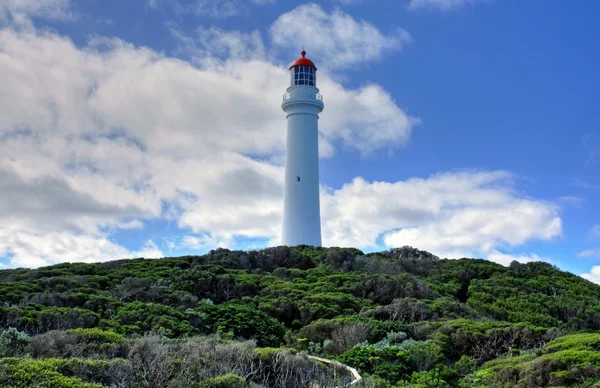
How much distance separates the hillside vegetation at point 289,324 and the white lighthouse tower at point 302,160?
5.86 meters

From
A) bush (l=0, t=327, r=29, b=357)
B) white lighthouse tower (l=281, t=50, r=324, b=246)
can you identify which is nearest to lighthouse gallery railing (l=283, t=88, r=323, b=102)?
white lighthouse tower (l=281, t=50, r=324, b=246)

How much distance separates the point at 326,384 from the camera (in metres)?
8.80

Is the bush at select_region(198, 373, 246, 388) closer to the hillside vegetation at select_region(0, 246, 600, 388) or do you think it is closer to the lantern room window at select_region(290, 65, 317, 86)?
the hillside vegetation at select_region(0, 246, 600, 388)

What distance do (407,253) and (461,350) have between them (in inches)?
572

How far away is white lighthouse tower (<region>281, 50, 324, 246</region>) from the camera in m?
29.8

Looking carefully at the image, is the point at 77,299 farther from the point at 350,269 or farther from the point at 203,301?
the point at 350,269

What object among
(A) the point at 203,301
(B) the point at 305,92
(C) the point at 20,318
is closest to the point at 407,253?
(B) the point at 305,92

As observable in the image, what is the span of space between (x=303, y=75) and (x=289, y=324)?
19107mm

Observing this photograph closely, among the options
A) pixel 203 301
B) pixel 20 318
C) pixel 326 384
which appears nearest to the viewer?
pixel 326 384

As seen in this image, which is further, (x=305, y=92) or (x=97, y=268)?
(x=305, y=92)

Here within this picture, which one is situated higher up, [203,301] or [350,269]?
[350,269]

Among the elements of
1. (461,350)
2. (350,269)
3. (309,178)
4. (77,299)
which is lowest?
(461,350)

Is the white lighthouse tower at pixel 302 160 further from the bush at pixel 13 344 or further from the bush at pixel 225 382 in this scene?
the bush at pixel 225 382

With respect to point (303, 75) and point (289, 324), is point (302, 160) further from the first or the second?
point (289, 324)
